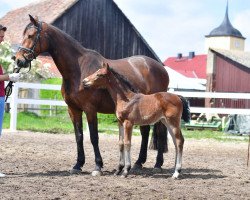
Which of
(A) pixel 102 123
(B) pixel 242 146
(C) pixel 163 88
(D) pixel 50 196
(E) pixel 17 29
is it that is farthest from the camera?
(E) pixel 17 29

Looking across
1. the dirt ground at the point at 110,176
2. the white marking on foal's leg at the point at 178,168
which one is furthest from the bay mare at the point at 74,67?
the white marking on foal's leg at the point at 178,168

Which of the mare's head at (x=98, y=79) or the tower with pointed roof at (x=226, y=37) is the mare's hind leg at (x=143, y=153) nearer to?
the mare's head at (x=98, y=79)

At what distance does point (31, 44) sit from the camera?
7680 millimetres

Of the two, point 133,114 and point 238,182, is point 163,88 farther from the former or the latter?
point 238,182

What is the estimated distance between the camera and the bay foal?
7578 millimetres

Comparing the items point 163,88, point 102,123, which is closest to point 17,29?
point 102,123

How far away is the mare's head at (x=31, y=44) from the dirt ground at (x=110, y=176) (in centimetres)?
170

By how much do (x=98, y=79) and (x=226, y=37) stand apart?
86212 millimetres

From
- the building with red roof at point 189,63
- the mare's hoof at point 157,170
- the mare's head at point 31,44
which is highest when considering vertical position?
the building with red roof at point 189,63

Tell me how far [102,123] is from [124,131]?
13054mm

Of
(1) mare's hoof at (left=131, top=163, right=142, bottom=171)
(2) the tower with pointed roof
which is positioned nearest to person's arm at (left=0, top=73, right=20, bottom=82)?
(1) mare's hoof at (left=131, top=163, right=142, bottom=171)

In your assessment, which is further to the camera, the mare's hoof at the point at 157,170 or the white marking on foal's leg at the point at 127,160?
the mare's hoof at the point at 157,170

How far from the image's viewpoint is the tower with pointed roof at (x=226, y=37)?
91.1 meters

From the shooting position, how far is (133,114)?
759 cm
